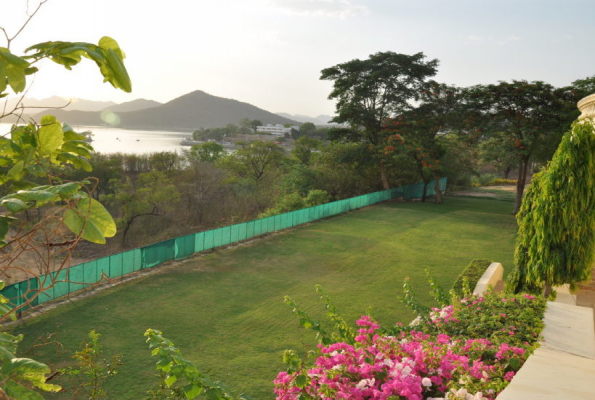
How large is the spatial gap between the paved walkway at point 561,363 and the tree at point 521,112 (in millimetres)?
19119

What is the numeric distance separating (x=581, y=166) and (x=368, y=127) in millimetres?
23808

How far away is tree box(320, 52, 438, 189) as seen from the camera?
30453 millimetres

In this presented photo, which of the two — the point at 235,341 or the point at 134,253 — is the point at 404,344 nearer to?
the point at 235,341

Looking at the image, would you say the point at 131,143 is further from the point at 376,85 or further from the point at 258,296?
the point at 258,296

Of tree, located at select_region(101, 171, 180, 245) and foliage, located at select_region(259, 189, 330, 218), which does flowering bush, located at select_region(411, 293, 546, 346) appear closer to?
foliage, located at select_region(259, 189, 330, 218)

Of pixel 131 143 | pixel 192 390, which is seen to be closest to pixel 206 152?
pixel 131 143

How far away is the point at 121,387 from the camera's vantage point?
8.08 metres

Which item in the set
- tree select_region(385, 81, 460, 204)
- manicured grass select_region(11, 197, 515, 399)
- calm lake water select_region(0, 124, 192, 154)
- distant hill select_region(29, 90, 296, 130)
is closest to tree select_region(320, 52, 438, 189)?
tree select_region(385, 81, 460, 204)

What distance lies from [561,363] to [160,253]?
13339 mm

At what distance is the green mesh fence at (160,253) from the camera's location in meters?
11.9

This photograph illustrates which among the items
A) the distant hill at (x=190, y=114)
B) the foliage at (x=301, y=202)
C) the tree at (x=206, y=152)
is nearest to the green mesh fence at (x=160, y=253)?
the foliage at (x=301, y=202)

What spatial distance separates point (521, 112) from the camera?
25.3 meters

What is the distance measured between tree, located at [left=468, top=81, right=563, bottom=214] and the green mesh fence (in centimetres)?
973

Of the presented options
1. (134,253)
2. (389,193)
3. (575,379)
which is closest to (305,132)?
(389,193)
